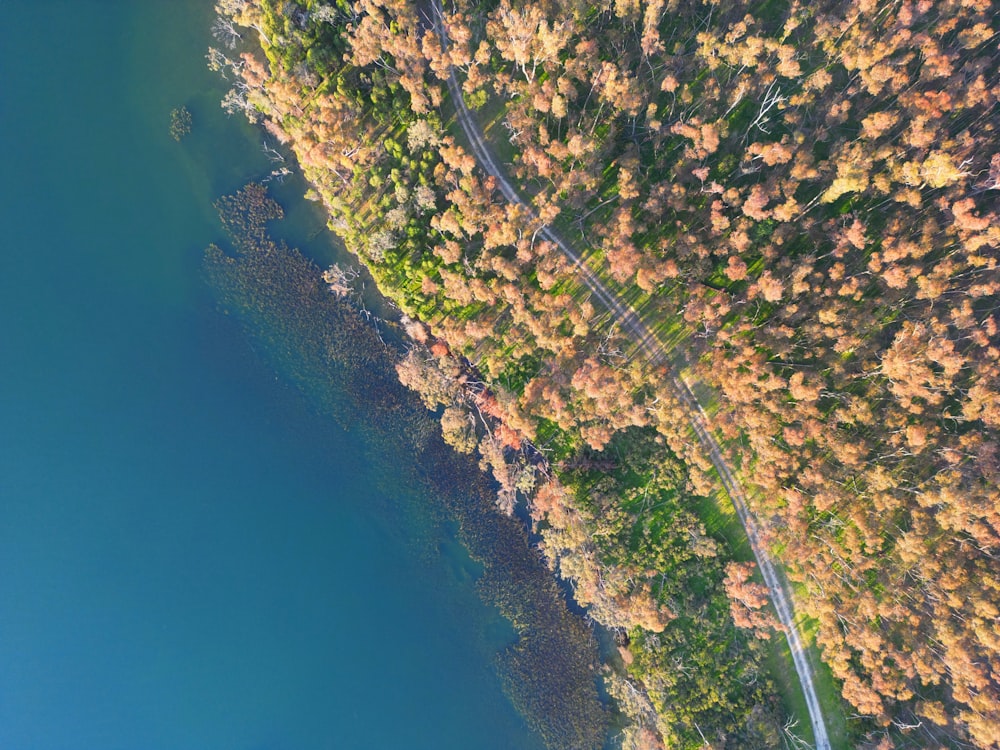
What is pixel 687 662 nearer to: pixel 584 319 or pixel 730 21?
pixel 584 319

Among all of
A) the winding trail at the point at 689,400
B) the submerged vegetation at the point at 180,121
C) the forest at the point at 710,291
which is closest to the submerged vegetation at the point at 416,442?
the forest at the point at 710,291

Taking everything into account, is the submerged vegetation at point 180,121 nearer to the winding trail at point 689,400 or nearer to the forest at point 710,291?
the forest at point 710,291

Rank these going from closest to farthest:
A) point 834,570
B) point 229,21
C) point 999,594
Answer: point 999,594 → point 834,570 → point 229,21

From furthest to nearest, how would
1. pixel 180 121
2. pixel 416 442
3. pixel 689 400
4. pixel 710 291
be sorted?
pixel 416 442 < pixel 180 121 < pixel 689 400 < pixel 710 291

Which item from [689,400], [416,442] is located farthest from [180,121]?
[689,400]

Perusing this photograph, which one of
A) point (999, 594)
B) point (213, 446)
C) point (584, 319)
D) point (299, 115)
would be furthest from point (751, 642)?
point (299, 115)

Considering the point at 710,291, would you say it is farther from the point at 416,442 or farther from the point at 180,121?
the point at 180,121
